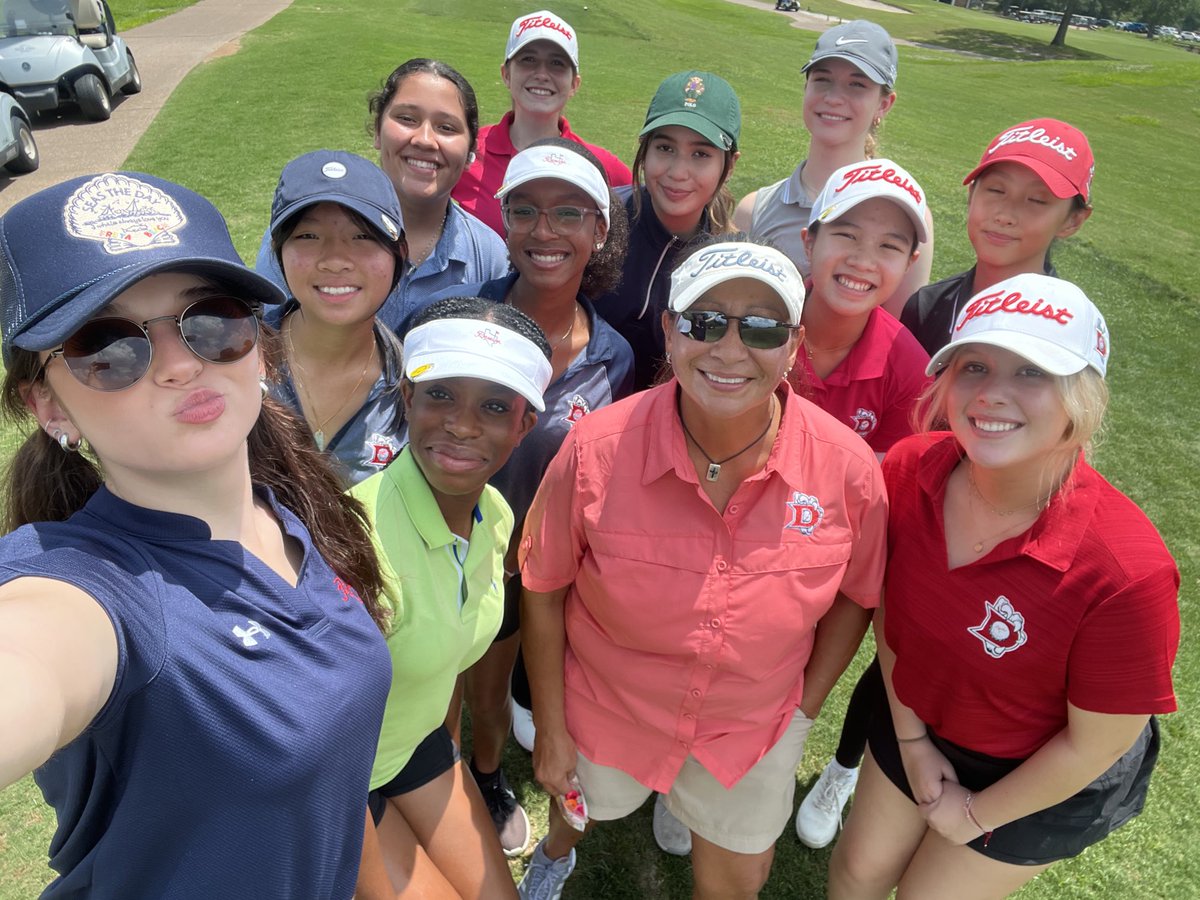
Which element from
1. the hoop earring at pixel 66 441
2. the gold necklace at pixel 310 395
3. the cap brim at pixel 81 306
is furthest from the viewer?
the gold necklace at pixel 310 395

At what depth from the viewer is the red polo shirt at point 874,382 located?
338cm

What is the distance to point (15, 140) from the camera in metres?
10.6

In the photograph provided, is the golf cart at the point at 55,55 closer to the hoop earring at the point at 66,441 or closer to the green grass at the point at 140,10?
the green grass at the point at 140,10

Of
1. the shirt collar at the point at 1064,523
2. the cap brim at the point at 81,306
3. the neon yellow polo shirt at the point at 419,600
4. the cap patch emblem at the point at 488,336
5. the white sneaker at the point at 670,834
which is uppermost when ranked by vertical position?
the cap brim at the point at 81,306

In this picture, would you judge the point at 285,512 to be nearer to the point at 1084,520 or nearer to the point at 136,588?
the point at 136,588

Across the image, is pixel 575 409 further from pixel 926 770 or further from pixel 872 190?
pixel 926 770

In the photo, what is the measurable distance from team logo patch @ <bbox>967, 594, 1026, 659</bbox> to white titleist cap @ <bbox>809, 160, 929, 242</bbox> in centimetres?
164

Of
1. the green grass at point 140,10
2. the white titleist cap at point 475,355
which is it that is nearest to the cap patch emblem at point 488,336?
the white titleist cap at point 475,355

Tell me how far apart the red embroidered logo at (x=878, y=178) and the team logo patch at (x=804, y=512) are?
1.44 meters

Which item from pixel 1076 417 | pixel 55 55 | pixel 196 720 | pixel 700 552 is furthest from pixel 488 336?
pixel 55 55

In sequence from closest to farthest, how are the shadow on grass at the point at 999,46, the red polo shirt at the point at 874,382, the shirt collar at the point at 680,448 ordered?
the shirt collar at the point at 680,448
the red polo shirt at the point at 874,382
the shadow on grass at the point at 999,46

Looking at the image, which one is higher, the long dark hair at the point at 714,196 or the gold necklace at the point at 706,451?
the long dark hair at the point at 714,196

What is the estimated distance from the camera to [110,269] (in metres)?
1.52

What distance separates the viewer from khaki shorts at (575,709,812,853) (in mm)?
3045
